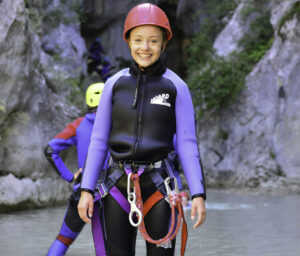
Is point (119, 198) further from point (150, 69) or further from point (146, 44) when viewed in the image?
point (146, 44)

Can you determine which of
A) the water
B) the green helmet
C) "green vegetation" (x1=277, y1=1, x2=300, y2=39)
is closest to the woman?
the green helmet

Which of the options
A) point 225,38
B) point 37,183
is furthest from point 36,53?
point 225,38

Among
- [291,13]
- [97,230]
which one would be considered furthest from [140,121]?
[291,13]

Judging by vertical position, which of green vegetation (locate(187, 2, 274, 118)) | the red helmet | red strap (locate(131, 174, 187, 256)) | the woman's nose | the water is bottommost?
the water

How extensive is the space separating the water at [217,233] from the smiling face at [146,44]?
320 cm

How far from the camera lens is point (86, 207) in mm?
2680

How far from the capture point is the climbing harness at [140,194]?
263 cm

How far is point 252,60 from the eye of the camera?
1859cm

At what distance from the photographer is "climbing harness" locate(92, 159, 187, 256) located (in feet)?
8.64

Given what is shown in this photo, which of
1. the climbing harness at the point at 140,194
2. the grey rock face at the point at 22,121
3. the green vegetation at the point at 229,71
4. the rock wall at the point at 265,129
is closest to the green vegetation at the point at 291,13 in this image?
the rock wall at the point at 265,129

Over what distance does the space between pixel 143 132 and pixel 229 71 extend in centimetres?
1529

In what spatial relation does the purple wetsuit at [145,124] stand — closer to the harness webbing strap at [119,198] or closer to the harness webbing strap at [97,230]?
the harness webbing strap at [119,198]

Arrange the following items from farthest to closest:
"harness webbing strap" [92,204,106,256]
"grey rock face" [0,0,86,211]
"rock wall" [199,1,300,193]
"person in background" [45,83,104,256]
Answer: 1. "rock wall" [199,1,300,193]
2. "grey rock face" [0,0,86,211]
3. "person in background" [45,83,104,256]
4. "harness webbing strap" [92,204,106,256]

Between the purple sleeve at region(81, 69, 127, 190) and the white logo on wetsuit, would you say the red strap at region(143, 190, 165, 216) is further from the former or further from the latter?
the white logo on wetsuit
